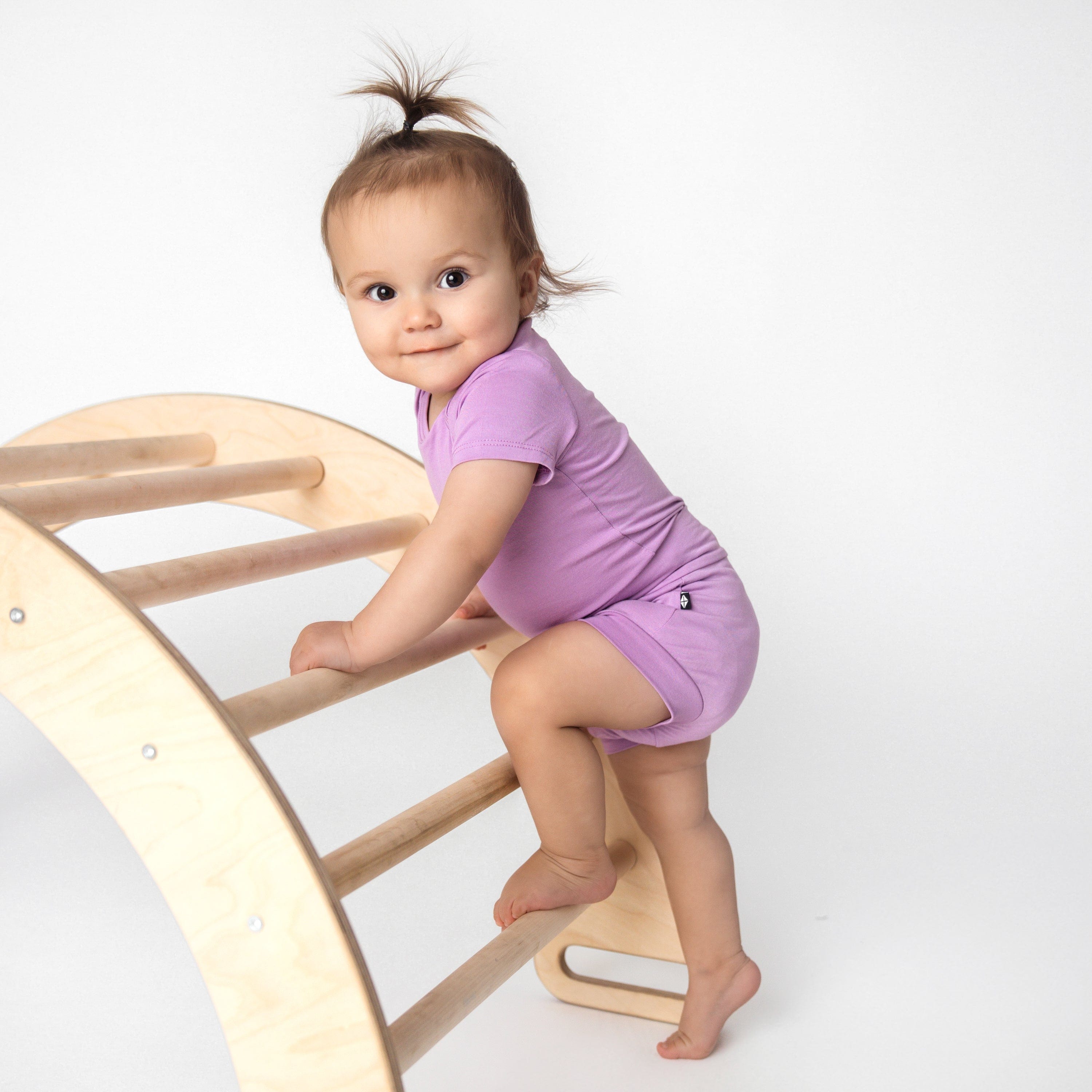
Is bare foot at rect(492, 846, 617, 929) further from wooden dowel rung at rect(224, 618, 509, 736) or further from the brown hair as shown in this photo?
the brown hair

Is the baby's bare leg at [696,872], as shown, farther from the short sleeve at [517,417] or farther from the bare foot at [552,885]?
the short sleeve at [517,417]

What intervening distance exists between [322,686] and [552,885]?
29cm

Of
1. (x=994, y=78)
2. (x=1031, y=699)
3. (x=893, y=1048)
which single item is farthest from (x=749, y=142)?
(x=893, y=1048)

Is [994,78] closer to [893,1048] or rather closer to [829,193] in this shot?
[829,193]

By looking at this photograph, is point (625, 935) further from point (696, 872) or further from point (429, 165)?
point (429, 165)

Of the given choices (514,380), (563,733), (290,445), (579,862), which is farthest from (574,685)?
(290,445)

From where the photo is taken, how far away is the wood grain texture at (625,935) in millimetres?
1202

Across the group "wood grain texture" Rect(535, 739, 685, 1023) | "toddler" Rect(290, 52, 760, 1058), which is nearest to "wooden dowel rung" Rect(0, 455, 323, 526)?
"toddler" Rect(290, 52, 760, 1058)

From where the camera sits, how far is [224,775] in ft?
2.58

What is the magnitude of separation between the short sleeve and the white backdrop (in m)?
0.76

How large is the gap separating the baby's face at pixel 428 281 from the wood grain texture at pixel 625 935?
43 centimetres

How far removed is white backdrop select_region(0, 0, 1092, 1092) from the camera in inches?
70.5

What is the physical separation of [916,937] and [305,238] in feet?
5.31

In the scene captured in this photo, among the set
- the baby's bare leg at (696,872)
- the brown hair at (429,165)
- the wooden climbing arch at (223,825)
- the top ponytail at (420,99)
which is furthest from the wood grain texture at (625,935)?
the top ponytail at (420,99)
